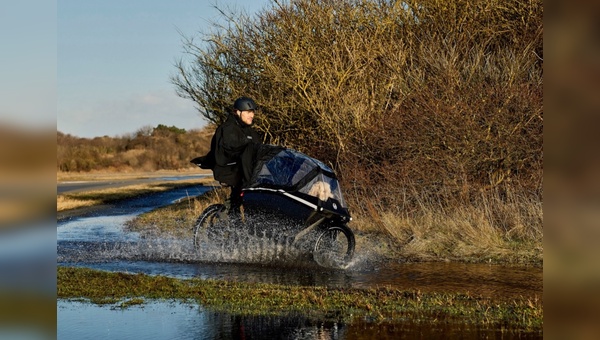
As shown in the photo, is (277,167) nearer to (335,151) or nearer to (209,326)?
(209,326)

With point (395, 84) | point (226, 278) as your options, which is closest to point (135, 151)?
point (395, 84)

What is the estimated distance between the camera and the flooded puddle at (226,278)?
20.9ft

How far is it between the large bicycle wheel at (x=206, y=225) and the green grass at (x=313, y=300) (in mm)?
1874

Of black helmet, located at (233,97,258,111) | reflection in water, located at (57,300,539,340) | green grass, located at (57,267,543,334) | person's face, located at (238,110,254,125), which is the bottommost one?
reflection in water, located at (57,300,539,340)

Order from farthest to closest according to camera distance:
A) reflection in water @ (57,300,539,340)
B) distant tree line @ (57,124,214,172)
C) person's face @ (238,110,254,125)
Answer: distant tree line @ (57,124,214,172) < person's face @ (238,110,254,125) < reflection in water @ (57,300,539,340)

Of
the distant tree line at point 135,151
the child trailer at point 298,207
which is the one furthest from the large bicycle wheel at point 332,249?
the distant tree line at point 135,151

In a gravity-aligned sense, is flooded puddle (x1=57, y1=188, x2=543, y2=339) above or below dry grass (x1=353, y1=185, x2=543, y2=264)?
below

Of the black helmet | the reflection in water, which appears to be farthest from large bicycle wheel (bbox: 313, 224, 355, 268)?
the reflection in water

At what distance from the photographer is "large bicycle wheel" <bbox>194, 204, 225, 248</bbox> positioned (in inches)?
430

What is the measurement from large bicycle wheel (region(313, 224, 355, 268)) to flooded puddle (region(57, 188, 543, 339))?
5.5 inches

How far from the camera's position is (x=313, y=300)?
7582mm

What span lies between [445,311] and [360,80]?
11845mm

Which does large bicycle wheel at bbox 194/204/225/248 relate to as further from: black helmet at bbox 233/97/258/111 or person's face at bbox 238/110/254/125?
black helmet at bbox 233/97/258/111
